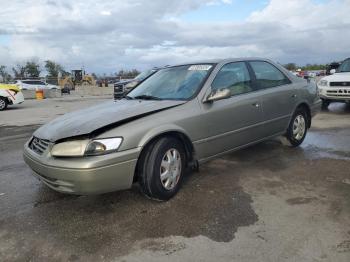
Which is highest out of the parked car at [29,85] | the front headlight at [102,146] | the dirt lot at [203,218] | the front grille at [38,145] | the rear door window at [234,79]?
the rear door window at [234,79]

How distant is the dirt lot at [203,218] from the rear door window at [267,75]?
3.89ft

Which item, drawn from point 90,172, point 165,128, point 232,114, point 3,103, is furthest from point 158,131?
point 3,103

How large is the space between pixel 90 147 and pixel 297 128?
3973mm

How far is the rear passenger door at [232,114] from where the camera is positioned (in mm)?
4820

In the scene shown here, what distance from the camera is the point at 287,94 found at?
6219 millimetres

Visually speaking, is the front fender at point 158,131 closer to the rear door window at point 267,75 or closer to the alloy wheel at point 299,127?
the rear door window at point 267,75

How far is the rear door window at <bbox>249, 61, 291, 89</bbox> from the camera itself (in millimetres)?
5820

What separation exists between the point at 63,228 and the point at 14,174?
2.28 m

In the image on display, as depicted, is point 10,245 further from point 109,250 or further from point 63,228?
point 109,250

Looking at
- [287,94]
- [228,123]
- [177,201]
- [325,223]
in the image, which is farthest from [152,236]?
[287,94]

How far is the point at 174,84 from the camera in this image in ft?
17.0

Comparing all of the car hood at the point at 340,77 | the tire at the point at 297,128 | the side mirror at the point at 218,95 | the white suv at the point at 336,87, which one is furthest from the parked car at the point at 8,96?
the side mirror at the point at 218,95

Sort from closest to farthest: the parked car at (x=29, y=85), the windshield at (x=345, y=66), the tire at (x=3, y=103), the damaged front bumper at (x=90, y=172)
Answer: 1. the damaged front bumper at (x=90, y=172)
2. the windshield at (x=345, y=66)
3. the tire at (x=3, y=103)
4. the parked car at (x=29, y=85)

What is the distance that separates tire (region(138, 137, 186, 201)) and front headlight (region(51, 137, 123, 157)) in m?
0.37
